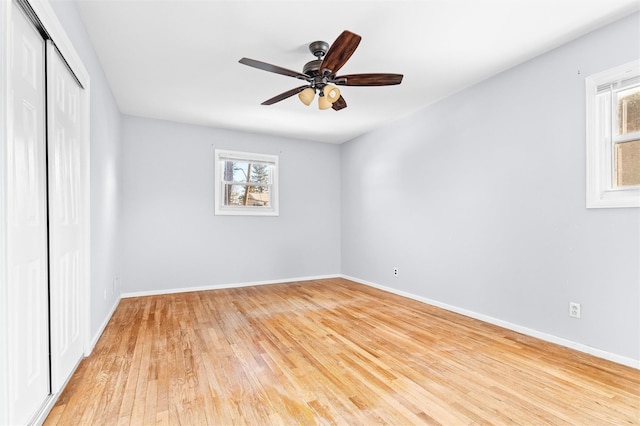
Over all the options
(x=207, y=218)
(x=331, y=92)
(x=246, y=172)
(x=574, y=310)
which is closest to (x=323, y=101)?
(x=331, y=92)

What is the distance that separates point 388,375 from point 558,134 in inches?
98.8

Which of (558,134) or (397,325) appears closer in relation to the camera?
(558,134)

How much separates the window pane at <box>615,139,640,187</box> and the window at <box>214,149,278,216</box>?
4457mm

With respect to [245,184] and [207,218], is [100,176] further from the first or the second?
[245,184]

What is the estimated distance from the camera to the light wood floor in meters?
1.77

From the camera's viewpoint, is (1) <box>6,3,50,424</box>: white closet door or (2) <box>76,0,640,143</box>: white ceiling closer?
(1) <box>6,3,50,424</box>: white closet door

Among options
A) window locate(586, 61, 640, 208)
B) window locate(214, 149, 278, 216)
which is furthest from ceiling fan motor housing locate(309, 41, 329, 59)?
window locate(214, 149, 278, 216)

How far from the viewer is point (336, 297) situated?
14.9 ft

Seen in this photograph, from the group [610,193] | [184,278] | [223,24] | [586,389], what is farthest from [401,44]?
[184,278]

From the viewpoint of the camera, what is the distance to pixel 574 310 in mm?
2682

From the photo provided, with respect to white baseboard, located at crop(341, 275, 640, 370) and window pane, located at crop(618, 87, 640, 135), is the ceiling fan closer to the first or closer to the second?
window pane, located at crop(618, 87, 640, 135)

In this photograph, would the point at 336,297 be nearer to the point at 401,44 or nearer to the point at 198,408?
the point at 198,408

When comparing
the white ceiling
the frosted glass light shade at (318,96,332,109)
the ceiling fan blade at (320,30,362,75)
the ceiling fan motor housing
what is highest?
the white ceiling

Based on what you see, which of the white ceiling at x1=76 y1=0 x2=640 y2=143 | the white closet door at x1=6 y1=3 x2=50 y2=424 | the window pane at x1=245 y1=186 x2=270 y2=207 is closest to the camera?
the white closet door at x1=6 y1=3 x2=50 y2=424
